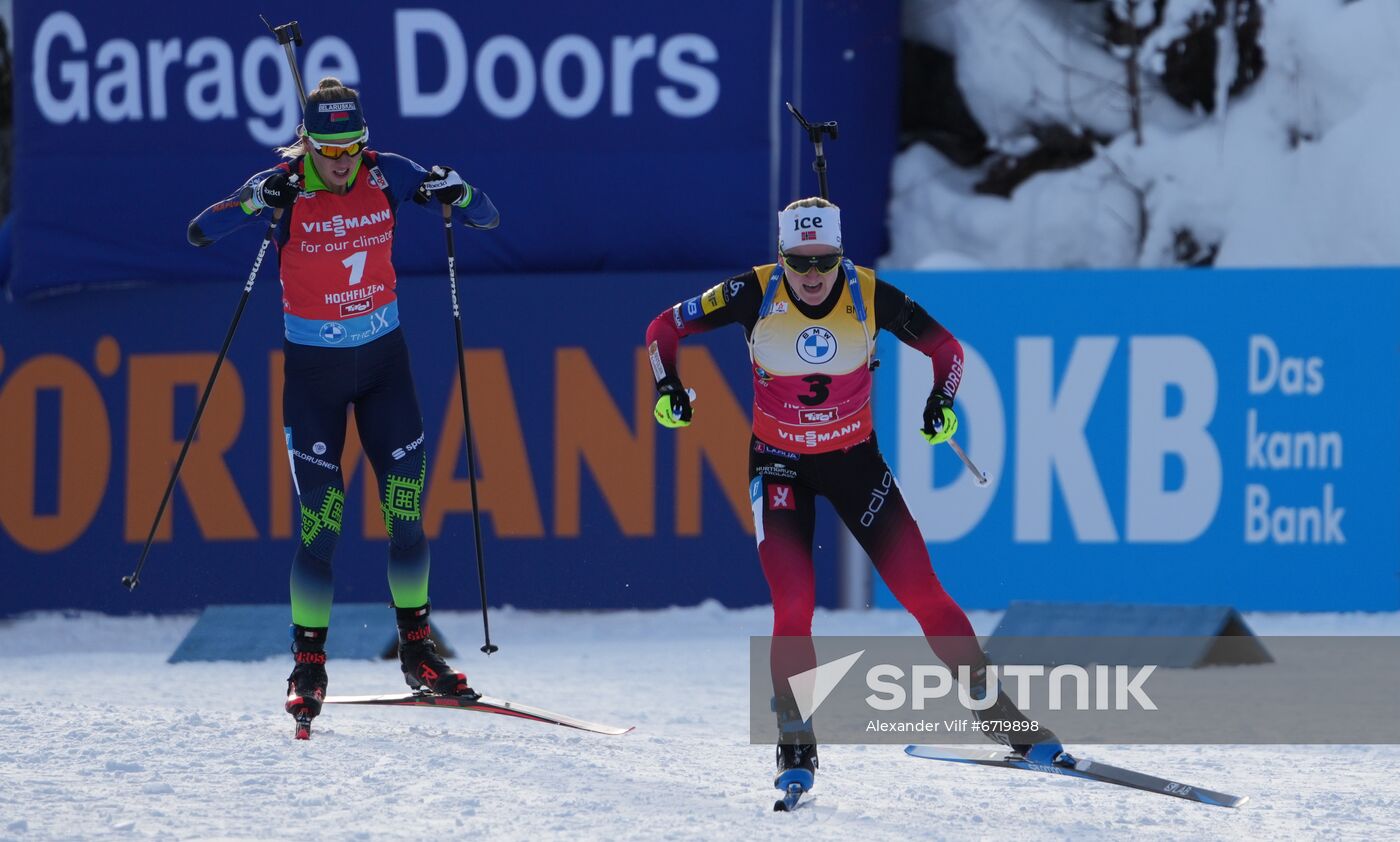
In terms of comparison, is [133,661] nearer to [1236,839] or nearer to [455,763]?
[455,763]

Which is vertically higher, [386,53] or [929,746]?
[386,53]

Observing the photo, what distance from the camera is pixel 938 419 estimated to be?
6547 mm

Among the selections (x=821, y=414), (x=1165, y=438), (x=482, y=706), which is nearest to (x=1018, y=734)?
(x=821, y=414)

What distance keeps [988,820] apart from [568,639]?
227 inches

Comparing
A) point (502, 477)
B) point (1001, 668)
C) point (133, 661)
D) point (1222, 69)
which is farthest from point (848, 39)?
point (133, 661)

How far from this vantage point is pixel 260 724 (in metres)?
7.20

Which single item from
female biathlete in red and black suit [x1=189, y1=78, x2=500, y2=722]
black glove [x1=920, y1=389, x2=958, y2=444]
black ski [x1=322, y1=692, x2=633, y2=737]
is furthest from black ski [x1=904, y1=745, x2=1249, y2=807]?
female biathlete in red and black suit [x1=189, y1=78, x2=500, y2=722]

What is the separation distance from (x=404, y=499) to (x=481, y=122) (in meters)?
5.21

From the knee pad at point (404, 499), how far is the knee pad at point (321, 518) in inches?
7.5

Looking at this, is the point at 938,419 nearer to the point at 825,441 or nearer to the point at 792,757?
the point at 825,441

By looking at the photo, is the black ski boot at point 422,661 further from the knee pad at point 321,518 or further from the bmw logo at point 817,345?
the bmw logo at point 817,345

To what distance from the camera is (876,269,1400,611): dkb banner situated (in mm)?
11414

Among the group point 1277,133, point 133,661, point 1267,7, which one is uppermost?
point 1267,7

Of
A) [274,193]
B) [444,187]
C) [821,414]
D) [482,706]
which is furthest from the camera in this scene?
[482,706]
